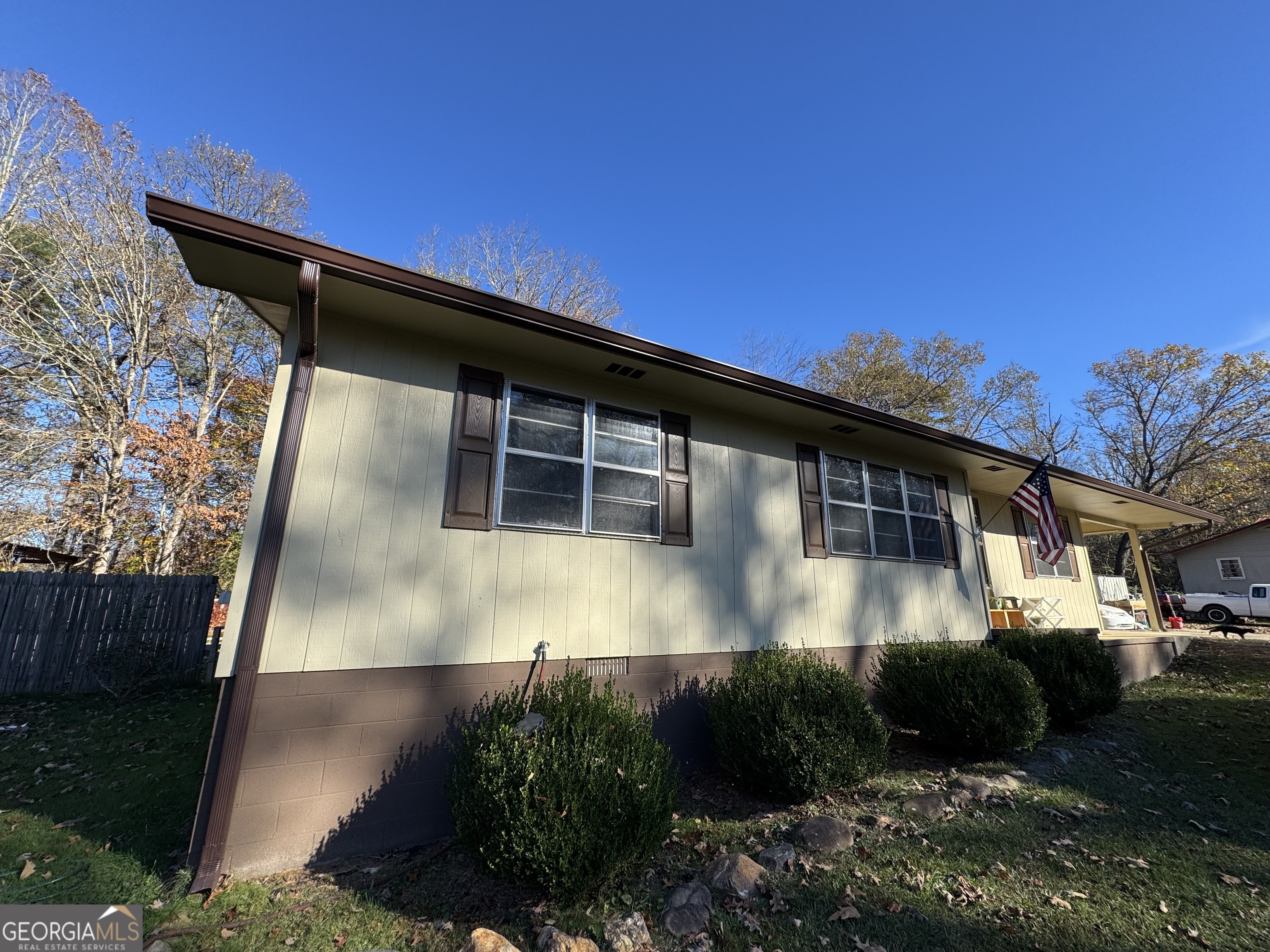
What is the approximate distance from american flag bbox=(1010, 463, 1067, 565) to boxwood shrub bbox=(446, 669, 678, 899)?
22.8 ft

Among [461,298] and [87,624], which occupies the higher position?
[461,298]

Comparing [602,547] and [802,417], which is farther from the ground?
[802,417]

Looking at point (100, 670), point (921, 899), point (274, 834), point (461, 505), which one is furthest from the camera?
point (100, 670)

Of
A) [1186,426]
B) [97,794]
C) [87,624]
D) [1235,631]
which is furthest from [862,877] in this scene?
[1186,426]

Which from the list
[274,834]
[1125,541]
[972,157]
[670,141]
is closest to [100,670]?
[274,834]

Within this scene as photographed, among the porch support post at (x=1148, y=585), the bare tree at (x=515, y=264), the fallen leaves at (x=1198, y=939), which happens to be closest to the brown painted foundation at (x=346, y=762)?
the fallen leaves at (x=1198, y=939)

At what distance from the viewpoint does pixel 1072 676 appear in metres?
6.17

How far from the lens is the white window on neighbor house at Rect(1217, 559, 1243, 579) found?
19.9 metres

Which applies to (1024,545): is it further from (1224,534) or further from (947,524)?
(1224,534)

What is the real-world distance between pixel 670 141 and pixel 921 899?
12581 millimetres

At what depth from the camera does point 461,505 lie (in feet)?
13.6

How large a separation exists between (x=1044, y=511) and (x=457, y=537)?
7.95 meters

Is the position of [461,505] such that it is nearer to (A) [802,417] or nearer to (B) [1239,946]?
(A) [802,417]

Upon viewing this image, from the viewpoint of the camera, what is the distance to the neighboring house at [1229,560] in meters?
19.2
